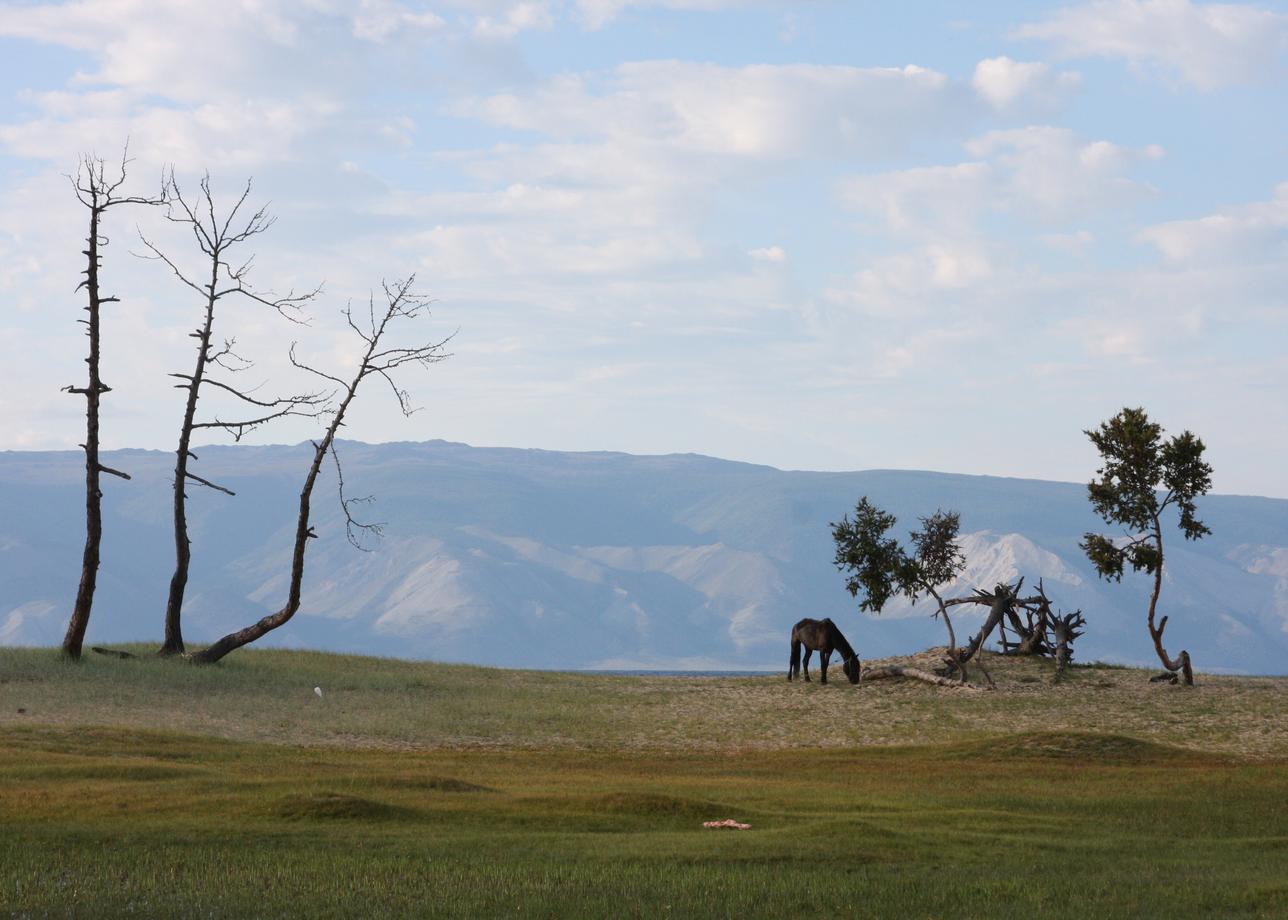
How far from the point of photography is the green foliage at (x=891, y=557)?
57688 millimetres

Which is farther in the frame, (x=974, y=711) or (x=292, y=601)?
→ (x=292, y=601)

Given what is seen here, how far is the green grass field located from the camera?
17125mm

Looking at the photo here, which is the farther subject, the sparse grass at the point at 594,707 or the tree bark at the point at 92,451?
the tree bark at the point at 92,451

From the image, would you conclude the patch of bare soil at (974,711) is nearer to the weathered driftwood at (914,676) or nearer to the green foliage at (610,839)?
the weathered driftwood at (914,676)

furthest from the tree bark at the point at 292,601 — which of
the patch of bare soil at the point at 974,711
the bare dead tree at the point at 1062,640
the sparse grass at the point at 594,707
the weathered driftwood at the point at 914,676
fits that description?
the bare dead tree at the point at 1062,640

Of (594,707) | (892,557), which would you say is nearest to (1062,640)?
(892,557)

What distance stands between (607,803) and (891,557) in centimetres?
3579

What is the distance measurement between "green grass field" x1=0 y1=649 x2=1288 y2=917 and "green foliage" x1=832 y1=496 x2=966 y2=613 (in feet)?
26.0

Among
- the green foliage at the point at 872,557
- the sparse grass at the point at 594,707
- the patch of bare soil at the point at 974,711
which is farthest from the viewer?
the green foliage at the point at 872,557

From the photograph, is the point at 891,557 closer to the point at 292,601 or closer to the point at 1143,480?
the point at 1143,480

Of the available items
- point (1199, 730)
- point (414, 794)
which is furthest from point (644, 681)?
point (414, 794)

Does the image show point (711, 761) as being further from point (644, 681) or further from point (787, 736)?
point (644, 681)

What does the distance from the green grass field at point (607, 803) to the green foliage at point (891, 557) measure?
7.93 m

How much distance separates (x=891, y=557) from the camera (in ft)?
191
